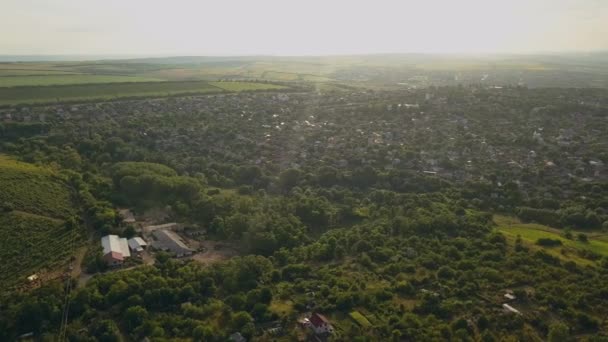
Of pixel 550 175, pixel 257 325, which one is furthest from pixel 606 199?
pixel 257 325

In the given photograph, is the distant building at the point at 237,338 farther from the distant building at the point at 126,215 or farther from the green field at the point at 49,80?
the green field at the point at 49,80

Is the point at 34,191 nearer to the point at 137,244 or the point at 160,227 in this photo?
the point at 160,227

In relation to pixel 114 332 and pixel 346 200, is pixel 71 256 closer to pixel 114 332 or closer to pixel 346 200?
pixel 114 332

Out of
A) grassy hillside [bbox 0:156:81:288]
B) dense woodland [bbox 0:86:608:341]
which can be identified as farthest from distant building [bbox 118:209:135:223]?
grassy hillside [bbox 0:156:81:288]

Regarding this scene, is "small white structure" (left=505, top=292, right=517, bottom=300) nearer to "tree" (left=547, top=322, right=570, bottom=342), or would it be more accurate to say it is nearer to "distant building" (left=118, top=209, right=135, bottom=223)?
"tree" (left=547, top=322, right=570, bottom=342)

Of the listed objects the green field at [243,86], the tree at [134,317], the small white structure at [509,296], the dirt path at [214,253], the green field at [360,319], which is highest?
the green field at [243,86]

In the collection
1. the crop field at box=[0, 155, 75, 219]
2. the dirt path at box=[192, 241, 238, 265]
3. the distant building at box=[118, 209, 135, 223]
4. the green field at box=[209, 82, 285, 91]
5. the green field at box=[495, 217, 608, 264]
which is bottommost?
the green field at box=[495, 217, 608, 264]

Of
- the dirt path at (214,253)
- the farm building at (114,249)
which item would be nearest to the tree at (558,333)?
the dirt path at (214,253)
